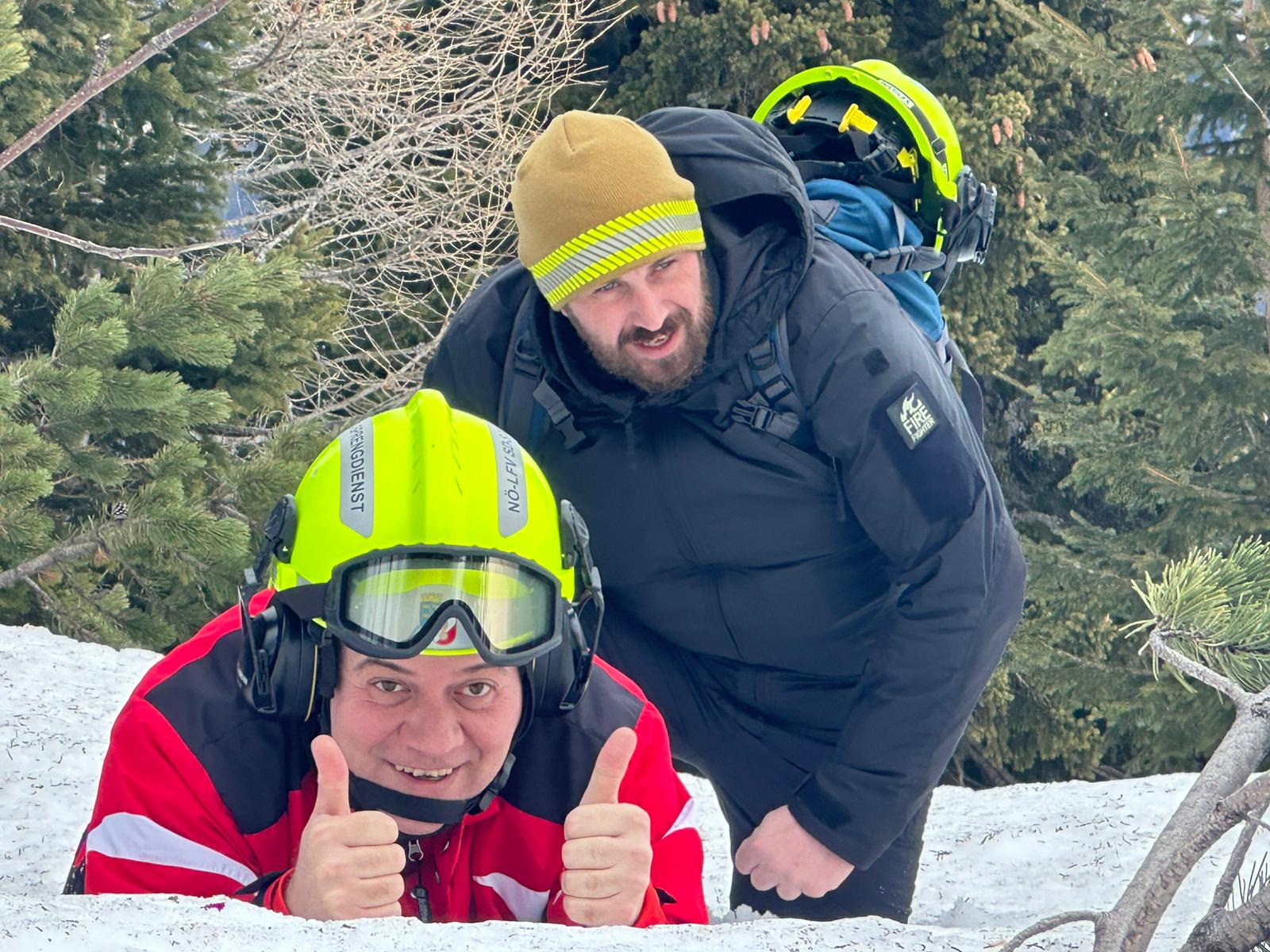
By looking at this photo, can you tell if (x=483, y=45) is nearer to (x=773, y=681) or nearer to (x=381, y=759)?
(x=773, y=681)

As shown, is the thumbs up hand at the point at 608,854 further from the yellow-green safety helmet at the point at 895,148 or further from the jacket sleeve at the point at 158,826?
the yellow-green safety helmet at the point at 895,148

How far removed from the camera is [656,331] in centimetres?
282

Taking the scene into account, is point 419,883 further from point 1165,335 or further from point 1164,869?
point 1165,335

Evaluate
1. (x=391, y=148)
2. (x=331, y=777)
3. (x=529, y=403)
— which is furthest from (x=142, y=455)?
(x=391, y=148)

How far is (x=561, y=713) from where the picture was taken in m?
2.30

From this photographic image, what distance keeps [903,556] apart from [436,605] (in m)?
1.15

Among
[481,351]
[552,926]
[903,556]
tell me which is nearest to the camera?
[552,926]

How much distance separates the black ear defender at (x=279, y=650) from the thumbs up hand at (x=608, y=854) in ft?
1.46

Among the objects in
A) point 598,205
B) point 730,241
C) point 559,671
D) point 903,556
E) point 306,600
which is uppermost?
point 598,205

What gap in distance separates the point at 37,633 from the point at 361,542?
3826mm

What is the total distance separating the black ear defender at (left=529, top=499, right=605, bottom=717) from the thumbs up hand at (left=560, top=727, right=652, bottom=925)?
0.18 meters

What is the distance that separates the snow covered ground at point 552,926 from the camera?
158 centimetres

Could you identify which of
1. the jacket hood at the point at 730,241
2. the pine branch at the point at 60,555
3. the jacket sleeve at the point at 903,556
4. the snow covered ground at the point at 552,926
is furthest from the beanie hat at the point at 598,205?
the pine branch at the point at 60,555

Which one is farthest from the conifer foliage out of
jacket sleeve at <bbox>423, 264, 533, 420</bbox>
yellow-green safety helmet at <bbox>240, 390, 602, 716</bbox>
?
yellow-green safety helmet at <bbox>240, 390, 602, 716</bbox>
